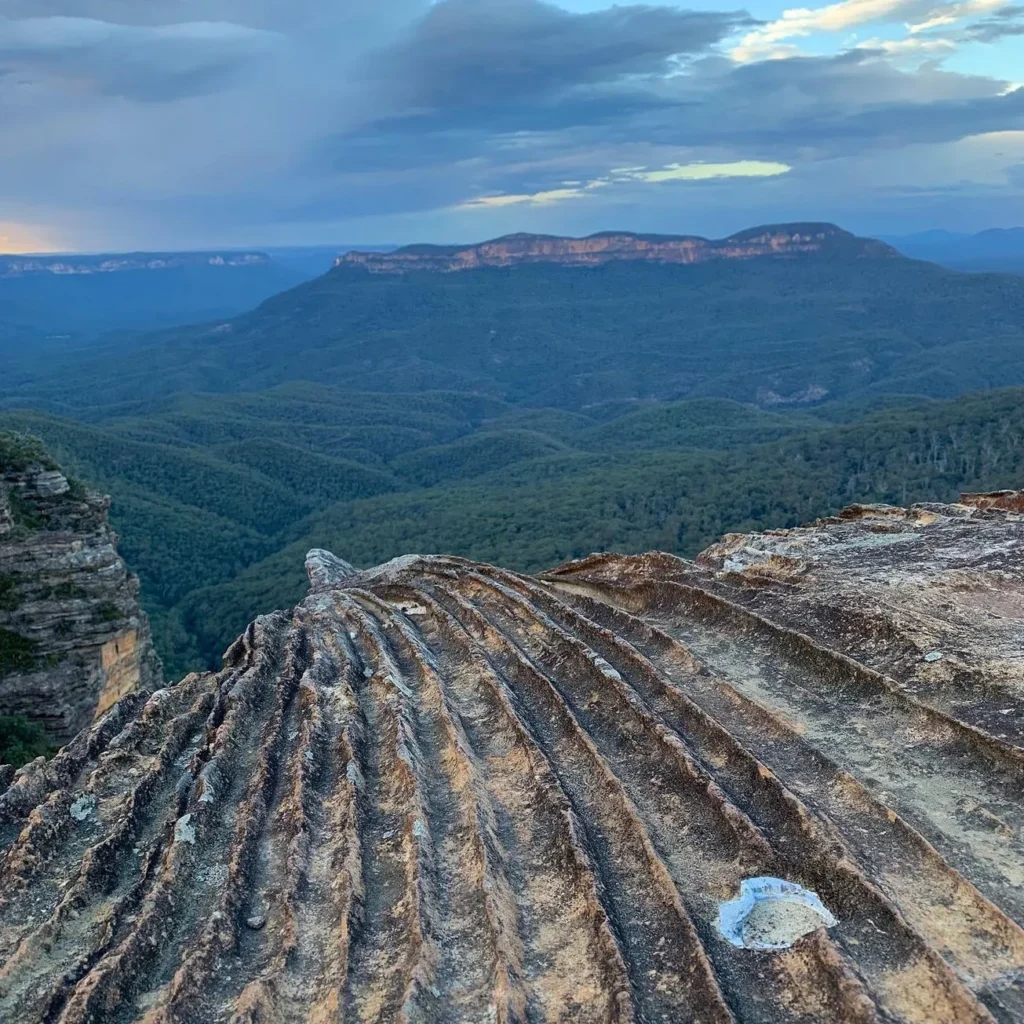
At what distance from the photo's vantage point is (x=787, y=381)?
198 metres

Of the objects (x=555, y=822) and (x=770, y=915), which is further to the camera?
(x=555, y=822)

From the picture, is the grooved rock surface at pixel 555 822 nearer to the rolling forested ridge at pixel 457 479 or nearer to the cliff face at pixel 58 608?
the cliff face at pixel 58 608

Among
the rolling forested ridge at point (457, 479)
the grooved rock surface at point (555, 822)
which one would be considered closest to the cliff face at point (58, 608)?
the grooved rock surface at point (555, 822)

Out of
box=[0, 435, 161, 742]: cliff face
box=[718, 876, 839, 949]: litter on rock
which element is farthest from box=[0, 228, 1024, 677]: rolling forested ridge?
box=[718, 876, 839, 949]: litter on rock

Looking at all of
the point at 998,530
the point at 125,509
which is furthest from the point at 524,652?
the point at 125,509

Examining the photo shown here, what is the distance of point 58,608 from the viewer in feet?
91.9

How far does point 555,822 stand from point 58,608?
26.2 meters

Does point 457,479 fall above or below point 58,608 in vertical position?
below

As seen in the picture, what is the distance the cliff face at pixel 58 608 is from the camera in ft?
89.3

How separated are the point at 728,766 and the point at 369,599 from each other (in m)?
7.41

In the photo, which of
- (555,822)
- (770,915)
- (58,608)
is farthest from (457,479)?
(770,915)

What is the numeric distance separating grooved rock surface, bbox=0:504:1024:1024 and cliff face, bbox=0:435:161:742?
785 inches

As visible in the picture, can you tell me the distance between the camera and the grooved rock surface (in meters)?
5.23

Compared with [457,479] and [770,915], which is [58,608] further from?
[457,479]
